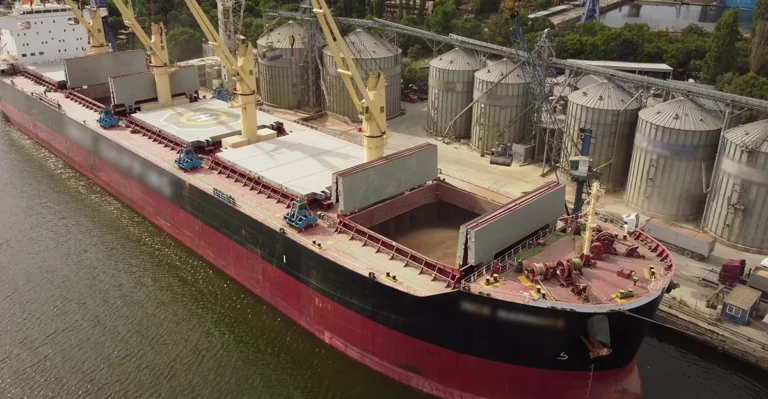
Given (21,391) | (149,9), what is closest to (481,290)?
(21,391)

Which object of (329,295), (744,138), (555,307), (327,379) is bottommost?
(327,379)

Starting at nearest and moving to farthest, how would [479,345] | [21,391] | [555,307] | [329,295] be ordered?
[555,307] → [479,345] → [21,391] → [329,295]

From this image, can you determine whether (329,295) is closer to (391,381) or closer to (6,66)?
(391,381)

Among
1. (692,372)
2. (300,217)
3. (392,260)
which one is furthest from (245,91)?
(692,372)

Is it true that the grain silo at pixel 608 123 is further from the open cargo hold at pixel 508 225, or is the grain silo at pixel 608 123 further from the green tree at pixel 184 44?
the green tree at pixel 184 44

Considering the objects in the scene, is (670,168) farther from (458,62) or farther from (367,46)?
(367,46)

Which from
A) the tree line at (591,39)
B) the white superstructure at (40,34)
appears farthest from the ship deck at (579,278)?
the white superstructure at (40,34)
